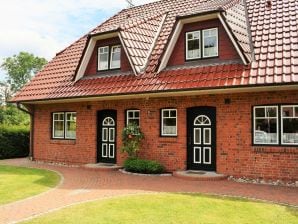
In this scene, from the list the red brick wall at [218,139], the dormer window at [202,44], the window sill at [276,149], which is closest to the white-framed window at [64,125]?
the red brick wall at [218,139]

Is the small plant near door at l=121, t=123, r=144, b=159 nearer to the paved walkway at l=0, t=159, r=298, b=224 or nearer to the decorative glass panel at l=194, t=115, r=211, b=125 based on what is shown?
the paved walkway at l=0, t=159, r=298, b=224

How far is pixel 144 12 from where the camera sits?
2111 cm

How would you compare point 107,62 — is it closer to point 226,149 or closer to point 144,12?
point 144,12

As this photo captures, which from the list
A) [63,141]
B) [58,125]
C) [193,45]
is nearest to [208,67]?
[193,45]

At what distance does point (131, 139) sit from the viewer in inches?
590

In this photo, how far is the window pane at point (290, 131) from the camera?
11938mm

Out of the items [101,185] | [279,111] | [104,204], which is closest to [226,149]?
[279,111]

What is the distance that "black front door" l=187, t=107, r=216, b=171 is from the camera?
13.8m

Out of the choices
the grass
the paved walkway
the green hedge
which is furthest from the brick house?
the grass

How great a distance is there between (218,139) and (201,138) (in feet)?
2.76

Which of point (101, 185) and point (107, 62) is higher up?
point (107, 62)

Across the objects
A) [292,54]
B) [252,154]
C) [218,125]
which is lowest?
[252,154]

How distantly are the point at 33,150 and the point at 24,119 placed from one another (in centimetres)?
2644

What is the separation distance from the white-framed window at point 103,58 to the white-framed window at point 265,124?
24.5 ft
